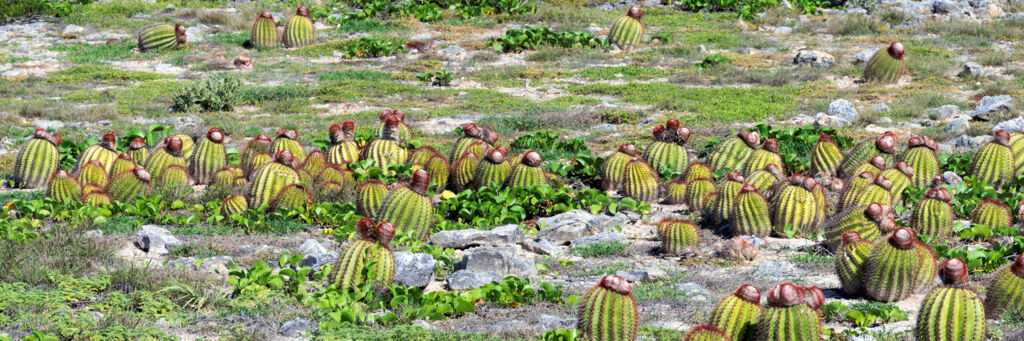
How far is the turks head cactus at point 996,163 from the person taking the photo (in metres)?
10.6

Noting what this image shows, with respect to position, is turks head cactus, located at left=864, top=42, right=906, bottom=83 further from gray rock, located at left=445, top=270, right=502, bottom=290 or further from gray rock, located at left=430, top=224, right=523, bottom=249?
gray rock, located at left=445, top=270, right=502, bottom=290

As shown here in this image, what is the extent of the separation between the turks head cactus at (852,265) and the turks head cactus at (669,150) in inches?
161

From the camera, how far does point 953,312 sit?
5.75m

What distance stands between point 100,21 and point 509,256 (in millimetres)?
18593

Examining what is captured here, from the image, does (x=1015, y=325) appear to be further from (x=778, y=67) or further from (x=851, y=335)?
(x=778, y=67)

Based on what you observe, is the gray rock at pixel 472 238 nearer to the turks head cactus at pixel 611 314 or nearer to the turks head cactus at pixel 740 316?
the turks head cactus at pixel 611 314

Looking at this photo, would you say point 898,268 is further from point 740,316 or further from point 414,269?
point 414,269

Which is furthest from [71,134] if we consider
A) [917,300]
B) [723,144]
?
[917,300]

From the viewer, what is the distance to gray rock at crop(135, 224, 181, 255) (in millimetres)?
8109

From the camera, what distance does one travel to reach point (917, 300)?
6.98m

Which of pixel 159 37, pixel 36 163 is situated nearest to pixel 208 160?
pixel 36 163

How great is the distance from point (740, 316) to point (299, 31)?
1658 cm

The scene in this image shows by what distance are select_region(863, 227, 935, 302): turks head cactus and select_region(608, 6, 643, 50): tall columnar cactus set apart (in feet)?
45.8

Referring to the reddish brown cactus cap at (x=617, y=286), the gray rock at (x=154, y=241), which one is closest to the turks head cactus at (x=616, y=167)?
the gray rock at (x=154, y=241)
